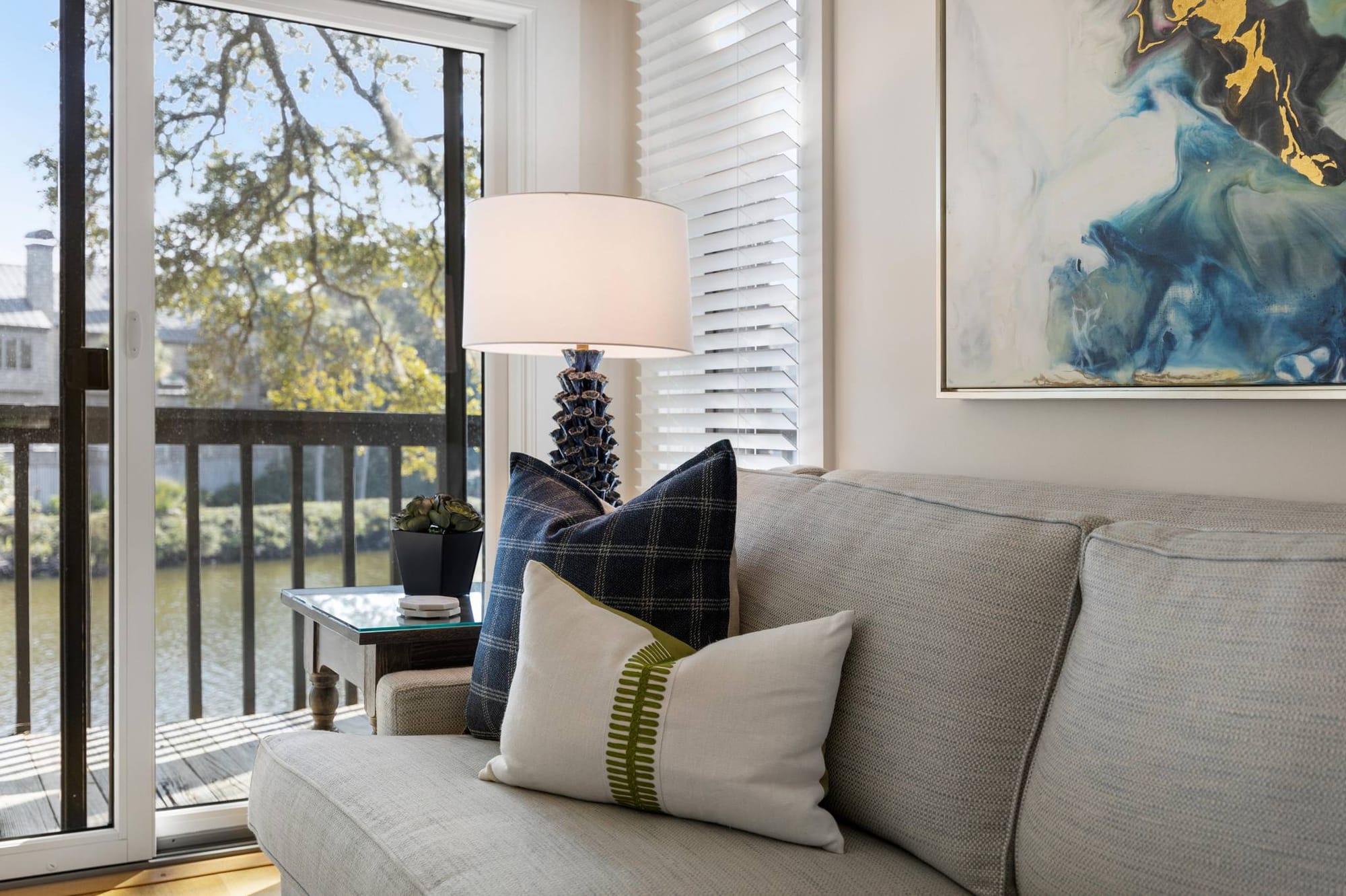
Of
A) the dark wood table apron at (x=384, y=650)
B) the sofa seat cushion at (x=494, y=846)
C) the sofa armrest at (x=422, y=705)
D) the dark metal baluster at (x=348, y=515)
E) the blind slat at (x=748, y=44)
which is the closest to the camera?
the sofa seat cushion at (x=494, y=846)

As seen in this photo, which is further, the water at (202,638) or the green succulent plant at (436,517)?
the water at (202,638)

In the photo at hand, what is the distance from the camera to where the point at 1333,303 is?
1441 millimetres

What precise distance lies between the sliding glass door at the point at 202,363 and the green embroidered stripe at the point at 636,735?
1645 millimetres

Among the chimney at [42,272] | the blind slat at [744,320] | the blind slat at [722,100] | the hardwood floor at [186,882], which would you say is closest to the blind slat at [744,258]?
the blind slat at [744,320]

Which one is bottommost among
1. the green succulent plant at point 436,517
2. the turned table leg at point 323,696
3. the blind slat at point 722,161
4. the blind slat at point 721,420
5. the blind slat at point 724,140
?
the turned table leg at point 323,696

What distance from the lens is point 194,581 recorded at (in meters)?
2.73

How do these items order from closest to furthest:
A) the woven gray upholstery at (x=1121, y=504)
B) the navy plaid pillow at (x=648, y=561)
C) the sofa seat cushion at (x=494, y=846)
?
the sofa seat cushion at (x=494, y=846) → the woven gray upholstery at (x=1121, y=504) → the navy plaid pillow at (x=648, y=561)

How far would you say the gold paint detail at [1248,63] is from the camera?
4.81 ft

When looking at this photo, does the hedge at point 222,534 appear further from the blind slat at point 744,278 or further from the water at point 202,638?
the blind slat at point 744,278

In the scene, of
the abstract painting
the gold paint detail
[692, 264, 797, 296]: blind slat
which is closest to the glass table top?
[692, 264, 797, 296]: blind slat

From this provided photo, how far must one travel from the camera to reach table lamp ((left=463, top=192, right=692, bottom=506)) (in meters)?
2.14

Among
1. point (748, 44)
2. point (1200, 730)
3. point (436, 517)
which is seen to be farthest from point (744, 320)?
point (1200, 730)

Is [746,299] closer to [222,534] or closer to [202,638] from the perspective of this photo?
[222,534]

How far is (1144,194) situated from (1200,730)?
3.15ft
